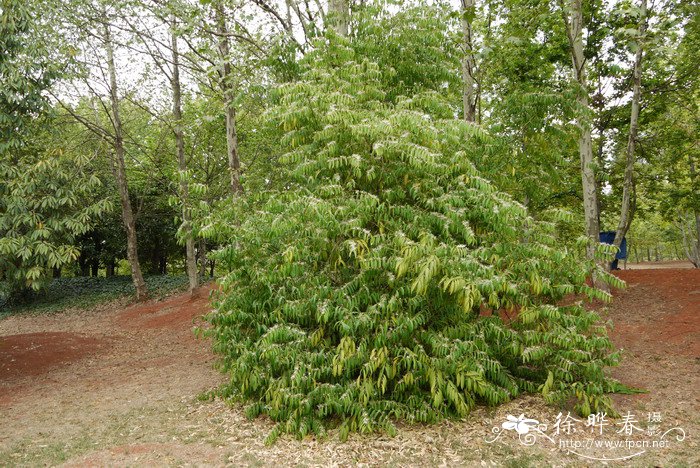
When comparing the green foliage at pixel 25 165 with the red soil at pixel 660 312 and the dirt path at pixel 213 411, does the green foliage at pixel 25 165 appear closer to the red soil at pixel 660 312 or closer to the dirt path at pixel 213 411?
the dirt path at pixel 213 411

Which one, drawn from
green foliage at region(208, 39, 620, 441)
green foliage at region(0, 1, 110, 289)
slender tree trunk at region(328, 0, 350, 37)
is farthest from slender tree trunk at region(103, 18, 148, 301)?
green foliage at region(208, 39, 620, 441)

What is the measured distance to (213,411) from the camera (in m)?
6.82

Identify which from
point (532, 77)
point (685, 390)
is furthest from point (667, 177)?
→ point (685, 390)

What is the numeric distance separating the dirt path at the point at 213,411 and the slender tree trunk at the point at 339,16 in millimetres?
6362

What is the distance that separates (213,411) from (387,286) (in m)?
3.22

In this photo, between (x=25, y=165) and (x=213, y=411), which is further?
(x=25, y=165)

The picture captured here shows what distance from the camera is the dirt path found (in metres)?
5.17

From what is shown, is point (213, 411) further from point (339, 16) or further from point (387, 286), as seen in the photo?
point (339, 16)

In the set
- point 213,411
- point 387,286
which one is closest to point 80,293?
point 213,411

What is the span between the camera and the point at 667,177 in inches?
581

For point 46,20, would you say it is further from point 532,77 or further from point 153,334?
point 532,77

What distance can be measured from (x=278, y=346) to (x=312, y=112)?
2915 millimetres

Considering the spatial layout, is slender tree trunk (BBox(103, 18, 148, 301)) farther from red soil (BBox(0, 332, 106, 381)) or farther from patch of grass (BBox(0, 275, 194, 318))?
red soil (BBox(0, 332, 106, 381))

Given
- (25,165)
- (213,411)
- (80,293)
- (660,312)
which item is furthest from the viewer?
(80,293)
